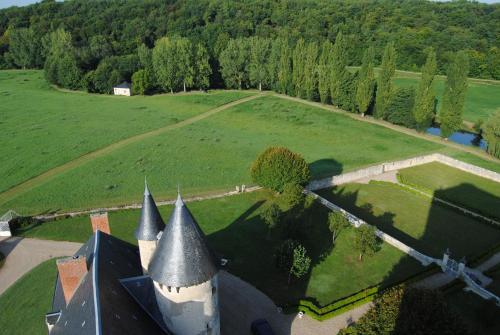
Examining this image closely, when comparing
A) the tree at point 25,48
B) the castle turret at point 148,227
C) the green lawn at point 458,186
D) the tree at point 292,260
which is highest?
the tree at point 25,48

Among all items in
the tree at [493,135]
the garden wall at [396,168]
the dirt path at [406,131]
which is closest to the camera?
the garden wall at [396,168]

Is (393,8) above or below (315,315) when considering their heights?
above

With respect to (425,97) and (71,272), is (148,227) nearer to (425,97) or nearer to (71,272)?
(71,272)

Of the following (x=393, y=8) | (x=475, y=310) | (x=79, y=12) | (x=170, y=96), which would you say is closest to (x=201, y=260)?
(x=475, y=310)

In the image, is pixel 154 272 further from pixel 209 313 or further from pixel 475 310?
pixel 475 310

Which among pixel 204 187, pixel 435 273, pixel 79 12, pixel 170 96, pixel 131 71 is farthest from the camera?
pixel 79 12

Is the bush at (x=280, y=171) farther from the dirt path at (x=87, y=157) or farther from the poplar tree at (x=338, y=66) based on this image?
the poplar tree at (x=338, y=66)

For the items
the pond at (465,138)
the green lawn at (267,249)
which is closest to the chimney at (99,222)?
the green lawn at (267,249)
